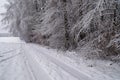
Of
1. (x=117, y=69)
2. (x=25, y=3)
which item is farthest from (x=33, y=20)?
(x=117, y=69)

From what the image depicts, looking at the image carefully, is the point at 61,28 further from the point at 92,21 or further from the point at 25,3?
the point at 25,3

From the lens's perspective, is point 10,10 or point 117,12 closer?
point 117,12

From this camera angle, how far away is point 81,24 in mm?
9133

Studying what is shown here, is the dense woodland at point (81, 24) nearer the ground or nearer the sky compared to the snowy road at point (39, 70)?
nearer the sky

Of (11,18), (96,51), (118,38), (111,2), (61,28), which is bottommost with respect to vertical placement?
(96,51)

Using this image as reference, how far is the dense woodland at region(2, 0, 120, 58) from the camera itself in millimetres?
7222

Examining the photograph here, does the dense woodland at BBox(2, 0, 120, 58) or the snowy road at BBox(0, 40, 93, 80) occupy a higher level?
the dense woodland at BBox(2, 0, 120, 58)

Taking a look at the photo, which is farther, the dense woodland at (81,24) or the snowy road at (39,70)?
the dense woodland at (81,24)

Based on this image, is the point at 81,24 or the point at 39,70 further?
the point at 81,24

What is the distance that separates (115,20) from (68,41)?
6.81 m

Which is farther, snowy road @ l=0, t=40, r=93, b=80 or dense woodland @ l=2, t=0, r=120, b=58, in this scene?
dense woodland @ l=2, t=0, r=120, b=58

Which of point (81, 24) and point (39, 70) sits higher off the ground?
point (81, 24)

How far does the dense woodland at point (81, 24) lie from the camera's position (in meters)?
7.22

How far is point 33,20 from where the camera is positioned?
25.1 metres
